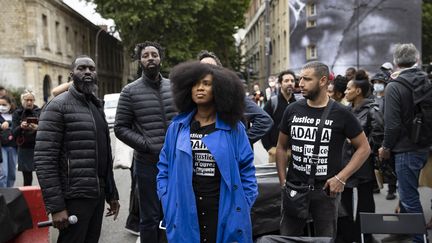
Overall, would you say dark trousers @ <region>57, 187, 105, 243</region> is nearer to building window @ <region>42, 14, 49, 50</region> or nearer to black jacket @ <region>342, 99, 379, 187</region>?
black jacket @ <region>342, 99, 379, 187</region>

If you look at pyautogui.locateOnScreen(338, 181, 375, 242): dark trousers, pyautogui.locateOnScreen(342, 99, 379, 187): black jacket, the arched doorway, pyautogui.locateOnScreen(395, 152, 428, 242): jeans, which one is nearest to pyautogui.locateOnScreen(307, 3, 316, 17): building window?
the arched doorway

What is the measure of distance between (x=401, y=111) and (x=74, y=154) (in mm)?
3409

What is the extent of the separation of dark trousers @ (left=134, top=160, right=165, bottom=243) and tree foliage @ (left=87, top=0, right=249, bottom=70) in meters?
30.5

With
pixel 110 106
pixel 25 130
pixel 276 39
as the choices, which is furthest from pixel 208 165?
pixel 276 39

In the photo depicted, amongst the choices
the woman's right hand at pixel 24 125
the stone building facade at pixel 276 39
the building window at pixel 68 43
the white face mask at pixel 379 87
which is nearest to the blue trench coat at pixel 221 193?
the white face mask at pixel 379 87

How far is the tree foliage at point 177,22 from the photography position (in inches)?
1398

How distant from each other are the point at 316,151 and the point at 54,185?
209 cm

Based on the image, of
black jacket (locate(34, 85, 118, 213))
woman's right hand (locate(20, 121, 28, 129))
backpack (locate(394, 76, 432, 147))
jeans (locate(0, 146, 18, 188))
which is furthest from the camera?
jeans (locate(0, 146, 18, 188))

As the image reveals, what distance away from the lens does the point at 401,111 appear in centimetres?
526

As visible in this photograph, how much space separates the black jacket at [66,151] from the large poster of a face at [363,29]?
108ft

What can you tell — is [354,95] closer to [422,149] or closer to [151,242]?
[422,149]

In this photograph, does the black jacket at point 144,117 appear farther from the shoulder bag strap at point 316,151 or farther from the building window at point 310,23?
the building window at point 310,23

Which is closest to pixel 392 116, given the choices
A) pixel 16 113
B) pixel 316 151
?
pixel 316 151

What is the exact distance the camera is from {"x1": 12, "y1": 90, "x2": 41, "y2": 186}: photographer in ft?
25.7
